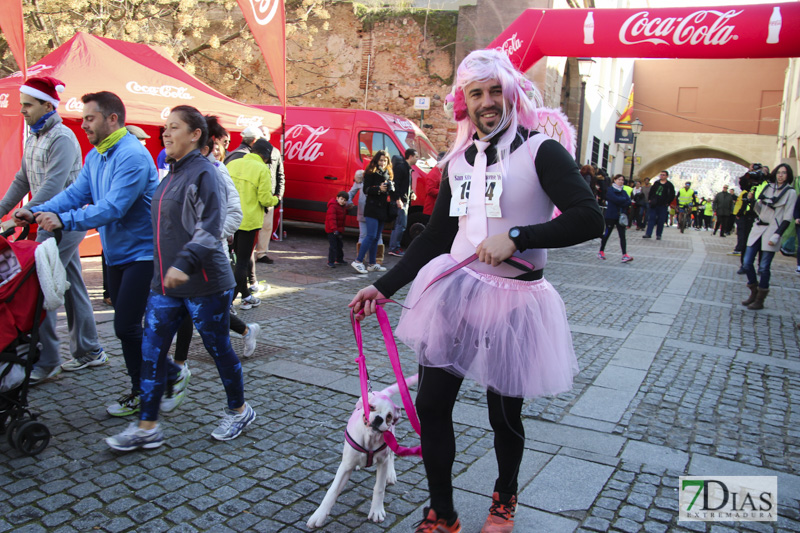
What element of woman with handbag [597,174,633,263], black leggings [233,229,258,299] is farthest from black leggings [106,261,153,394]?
woman with handbag [597,174,633,263]

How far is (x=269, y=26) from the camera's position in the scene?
9945mm

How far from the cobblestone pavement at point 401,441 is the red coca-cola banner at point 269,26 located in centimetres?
520

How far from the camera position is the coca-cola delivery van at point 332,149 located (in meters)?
12.6

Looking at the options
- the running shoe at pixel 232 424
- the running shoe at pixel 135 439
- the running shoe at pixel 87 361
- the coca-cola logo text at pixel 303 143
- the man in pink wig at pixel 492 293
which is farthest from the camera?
the coca-cola logo text at pixel 303 143

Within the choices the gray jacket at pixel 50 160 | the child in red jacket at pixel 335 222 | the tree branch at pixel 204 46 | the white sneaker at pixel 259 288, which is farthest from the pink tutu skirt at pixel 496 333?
the tree branch at pixel 204 46

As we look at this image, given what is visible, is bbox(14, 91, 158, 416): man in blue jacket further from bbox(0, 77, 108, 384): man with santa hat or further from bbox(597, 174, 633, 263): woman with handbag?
bbox(597, 174, 633, 263): woman with handbag

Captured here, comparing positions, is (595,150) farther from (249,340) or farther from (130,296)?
(130,296)

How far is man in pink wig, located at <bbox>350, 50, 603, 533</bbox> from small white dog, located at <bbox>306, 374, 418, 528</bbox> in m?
0.25

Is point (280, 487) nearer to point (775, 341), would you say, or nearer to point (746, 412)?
point (746, 412)

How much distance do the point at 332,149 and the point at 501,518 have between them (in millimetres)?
10976

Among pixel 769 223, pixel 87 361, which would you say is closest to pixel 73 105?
pixel 87 361

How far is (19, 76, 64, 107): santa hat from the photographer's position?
418 cm

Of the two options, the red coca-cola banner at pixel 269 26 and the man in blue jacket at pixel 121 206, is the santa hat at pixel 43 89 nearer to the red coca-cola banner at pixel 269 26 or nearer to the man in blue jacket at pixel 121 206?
the man in blue jacket at pixel 121 206

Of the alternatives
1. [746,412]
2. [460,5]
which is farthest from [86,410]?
[460,5]
